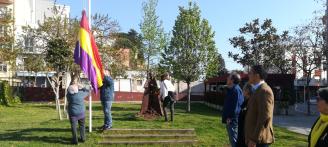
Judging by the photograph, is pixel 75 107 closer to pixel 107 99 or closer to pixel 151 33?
pixel 107 99

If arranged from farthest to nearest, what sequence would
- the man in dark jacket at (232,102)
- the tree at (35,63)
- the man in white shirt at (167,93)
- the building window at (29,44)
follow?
the building window at (29,44) → the tree at (35,63) → the man in white shirt at (167,93) → the man in dark jacket at (232,102)

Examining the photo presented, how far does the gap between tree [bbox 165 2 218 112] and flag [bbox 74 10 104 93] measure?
19.1 m

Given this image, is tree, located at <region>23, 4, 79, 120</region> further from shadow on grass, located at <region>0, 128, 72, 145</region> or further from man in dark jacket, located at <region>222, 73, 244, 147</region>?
man in dark jacket, located at <region>222, 73, 244, 147</region>

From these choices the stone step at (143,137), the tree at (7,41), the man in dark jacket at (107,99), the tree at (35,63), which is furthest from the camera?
the tree at (7,41)

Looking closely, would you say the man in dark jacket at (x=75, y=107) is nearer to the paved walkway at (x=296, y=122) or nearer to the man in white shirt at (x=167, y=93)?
the man in white shirt at (x=167, y=93)

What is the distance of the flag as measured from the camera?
1392 centimetres

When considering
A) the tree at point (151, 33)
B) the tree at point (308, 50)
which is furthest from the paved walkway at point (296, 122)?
the tree at point (151, 33)

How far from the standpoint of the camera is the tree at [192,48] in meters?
33.1

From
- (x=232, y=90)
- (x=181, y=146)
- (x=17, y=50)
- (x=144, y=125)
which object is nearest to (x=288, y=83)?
(x=17, y=50)

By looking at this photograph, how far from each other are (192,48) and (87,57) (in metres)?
19.7

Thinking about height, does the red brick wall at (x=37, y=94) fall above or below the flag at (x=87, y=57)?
below

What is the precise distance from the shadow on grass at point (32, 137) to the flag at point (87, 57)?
65.4 inches

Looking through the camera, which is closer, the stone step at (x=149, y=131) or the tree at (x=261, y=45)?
the stone step at (x=149, y=131)

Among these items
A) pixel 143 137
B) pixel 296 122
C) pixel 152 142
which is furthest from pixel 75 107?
pixel 296 122
